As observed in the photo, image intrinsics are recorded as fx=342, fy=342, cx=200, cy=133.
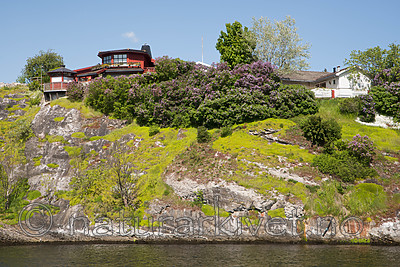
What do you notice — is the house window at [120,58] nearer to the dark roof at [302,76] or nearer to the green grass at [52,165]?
the green grass at [52,165]

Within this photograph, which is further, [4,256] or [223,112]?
[223,112]

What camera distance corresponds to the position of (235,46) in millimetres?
61688

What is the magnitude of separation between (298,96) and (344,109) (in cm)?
701

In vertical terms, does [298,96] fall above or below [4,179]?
above

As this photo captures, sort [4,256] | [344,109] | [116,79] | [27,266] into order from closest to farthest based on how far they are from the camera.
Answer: [27,266] → [4,256] → [344,109] → [116,79]

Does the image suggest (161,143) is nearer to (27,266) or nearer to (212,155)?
(212,155)

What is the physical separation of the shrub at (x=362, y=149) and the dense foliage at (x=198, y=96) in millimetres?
10750

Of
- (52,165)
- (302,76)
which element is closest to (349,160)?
(302,76)

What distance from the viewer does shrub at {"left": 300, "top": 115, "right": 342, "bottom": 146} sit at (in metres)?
45.2

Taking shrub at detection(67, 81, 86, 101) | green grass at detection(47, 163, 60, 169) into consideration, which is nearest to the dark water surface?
green grass at detection(47, 163, 60, 169)

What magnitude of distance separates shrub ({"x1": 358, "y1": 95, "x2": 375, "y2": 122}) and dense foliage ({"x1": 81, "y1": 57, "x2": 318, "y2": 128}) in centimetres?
663

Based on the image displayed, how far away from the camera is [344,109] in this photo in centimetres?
5153

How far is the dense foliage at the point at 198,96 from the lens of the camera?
51.9 meters

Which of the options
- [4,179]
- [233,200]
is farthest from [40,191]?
[233,200]
